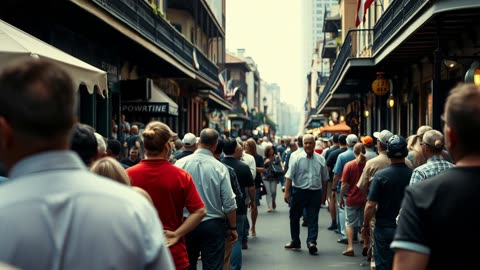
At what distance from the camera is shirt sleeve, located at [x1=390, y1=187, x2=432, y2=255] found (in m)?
3.18

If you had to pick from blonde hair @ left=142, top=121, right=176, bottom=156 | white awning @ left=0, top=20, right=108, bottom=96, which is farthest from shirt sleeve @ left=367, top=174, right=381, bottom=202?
white awning @ left=0, top=20, right=108, bottom=96

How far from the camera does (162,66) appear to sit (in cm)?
2430

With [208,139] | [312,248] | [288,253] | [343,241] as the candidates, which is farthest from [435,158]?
[343,241]

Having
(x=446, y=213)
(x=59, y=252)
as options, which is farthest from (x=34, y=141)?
(x=446, y=213)

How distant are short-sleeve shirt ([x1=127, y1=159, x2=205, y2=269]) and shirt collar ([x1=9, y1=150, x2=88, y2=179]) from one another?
134 inches

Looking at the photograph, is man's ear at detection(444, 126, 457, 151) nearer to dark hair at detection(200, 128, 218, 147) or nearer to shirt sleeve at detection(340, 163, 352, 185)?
dark hair at detection(200, 128, 218, 147)

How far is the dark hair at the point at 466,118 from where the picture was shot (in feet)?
10.3

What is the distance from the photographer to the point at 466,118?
123 inches

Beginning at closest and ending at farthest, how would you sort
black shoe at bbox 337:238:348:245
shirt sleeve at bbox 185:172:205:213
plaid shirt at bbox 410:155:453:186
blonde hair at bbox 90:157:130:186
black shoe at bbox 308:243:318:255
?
blonde hair at bbox 90:157:130:186 < shirt sleeve at bbox 185:172:205:213 < plaid shirt at bbox 410:155:453:186 < black shoe at bbox 308:243:318:255 < black shoe at bbox 337:238:348:245

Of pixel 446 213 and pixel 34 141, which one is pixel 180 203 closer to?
pixel 446 213

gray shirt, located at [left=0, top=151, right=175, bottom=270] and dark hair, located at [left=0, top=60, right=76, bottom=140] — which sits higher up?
dark hair, located at [left=0, top=60, right=76, bottom=140]

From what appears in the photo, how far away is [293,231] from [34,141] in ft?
33.6

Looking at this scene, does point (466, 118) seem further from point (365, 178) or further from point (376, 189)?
point (365, 178)

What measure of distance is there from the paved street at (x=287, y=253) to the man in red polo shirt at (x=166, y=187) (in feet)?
16.3
